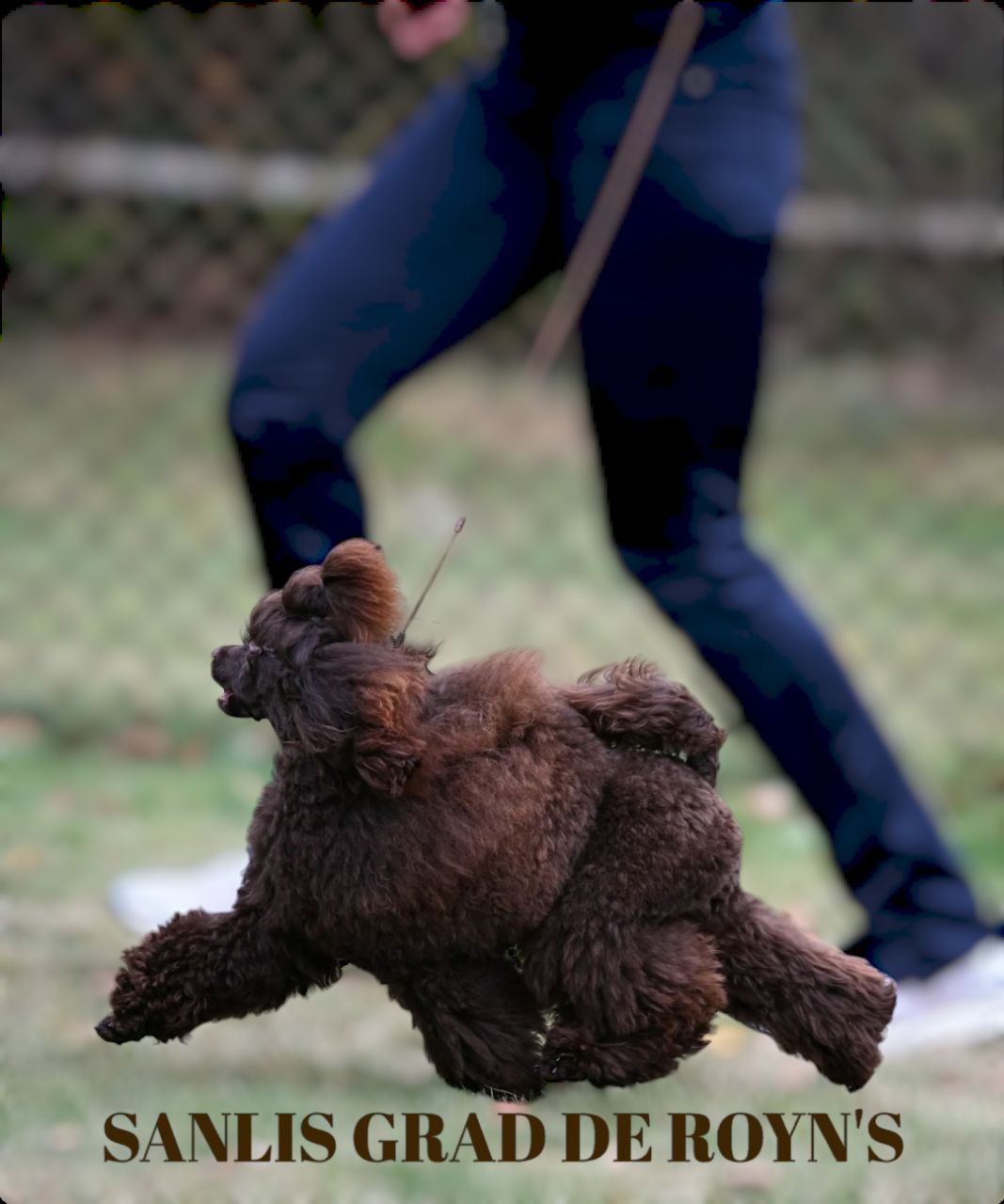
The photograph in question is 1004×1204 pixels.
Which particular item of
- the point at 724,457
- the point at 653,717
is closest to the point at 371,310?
the point at 724,457

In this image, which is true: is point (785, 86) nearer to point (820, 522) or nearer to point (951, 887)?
point (951, 887)

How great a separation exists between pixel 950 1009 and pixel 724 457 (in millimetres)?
738

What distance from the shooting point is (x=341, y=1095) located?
1.79 meters

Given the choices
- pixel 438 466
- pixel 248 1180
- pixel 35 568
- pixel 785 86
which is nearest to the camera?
pixel 248 1180

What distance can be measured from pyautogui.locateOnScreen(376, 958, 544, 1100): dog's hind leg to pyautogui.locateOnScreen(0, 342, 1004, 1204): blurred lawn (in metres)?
0.23

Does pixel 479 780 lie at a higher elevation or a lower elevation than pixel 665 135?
lower

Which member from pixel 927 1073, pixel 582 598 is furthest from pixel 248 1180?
pixel 582 598

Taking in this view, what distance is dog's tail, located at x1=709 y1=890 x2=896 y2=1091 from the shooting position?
1.41 metres

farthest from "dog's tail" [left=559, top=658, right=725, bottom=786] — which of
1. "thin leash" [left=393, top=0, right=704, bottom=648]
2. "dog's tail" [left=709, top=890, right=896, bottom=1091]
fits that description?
"thin leash" [left=393, top=0, right=704, bottom=648]

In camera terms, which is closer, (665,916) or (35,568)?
(665,916)

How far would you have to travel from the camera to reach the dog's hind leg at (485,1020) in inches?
53.5

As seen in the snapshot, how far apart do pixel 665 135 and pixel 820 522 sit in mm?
3532

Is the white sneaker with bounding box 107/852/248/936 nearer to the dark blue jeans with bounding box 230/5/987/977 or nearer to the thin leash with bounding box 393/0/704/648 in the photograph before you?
the dark blue jeans with bounding box 230/5/987/977

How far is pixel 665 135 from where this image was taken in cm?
168
